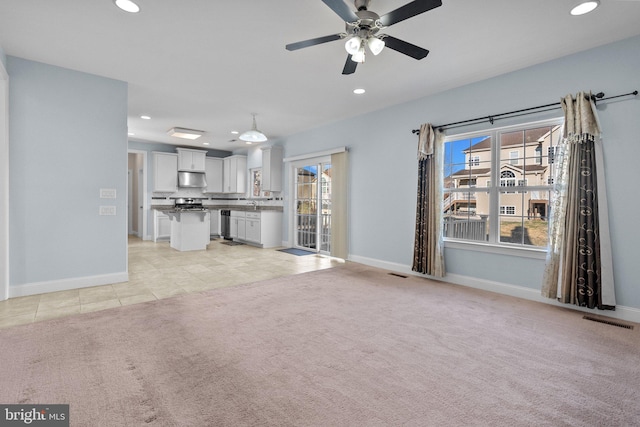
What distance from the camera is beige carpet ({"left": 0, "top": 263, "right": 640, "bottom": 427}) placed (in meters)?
1.66

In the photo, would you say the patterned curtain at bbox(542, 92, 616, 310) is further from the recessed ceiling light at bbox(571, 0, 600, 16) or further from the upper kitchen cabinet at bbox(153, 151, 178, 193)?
the upper kitchen cabinet at bbox(153, 151, 178, 193)

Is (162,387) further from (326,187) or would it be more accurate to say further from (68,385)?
(326,187)

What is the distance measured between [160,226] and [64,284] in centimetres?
473

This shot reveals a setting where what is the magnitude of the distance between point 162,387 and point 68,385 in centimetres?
57

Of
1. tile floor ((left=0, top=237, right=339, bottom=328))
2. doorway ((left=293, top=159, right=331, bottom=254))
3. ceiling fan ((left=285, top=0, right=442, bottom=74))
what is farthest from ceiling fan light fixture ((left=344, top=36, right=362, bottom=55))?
doorway ((left=293, top=159, right=331, bottom=254))

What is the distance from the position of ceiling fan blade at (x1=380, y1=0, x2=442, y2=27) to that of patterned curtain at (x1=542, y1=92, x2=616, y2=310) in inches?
89.0

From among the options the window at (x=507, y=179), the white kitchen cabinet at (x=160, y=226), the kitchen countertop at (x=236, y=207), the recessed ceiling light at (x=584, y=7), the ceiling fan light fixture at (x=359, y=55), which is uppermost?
the recessed ceiling light at (x=584, y=7)

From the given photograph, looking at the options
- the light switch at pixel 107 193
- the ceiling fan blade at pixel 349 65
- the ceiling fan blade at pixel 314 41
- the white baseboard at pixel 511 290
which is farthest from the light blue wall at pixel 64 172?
the white baseboard at pixel 511 290

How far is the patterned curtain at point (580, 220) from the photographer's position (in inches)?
123

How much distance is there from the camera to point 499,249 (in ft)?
12.8

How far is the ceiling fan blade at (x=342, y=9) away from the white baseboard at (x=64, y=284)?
4155 millimetres

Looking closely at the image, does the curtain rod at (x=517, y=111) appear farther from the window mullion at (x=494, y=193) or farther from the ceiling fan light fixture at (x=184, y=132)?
the ceiling fan light fixture at (x=184, y=132)

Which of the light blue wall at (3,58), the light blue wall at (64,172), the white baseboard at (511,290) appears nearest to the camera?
the white baseboard at (511,290)

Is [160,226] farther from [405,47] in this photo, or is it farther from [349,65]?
[405,47]
